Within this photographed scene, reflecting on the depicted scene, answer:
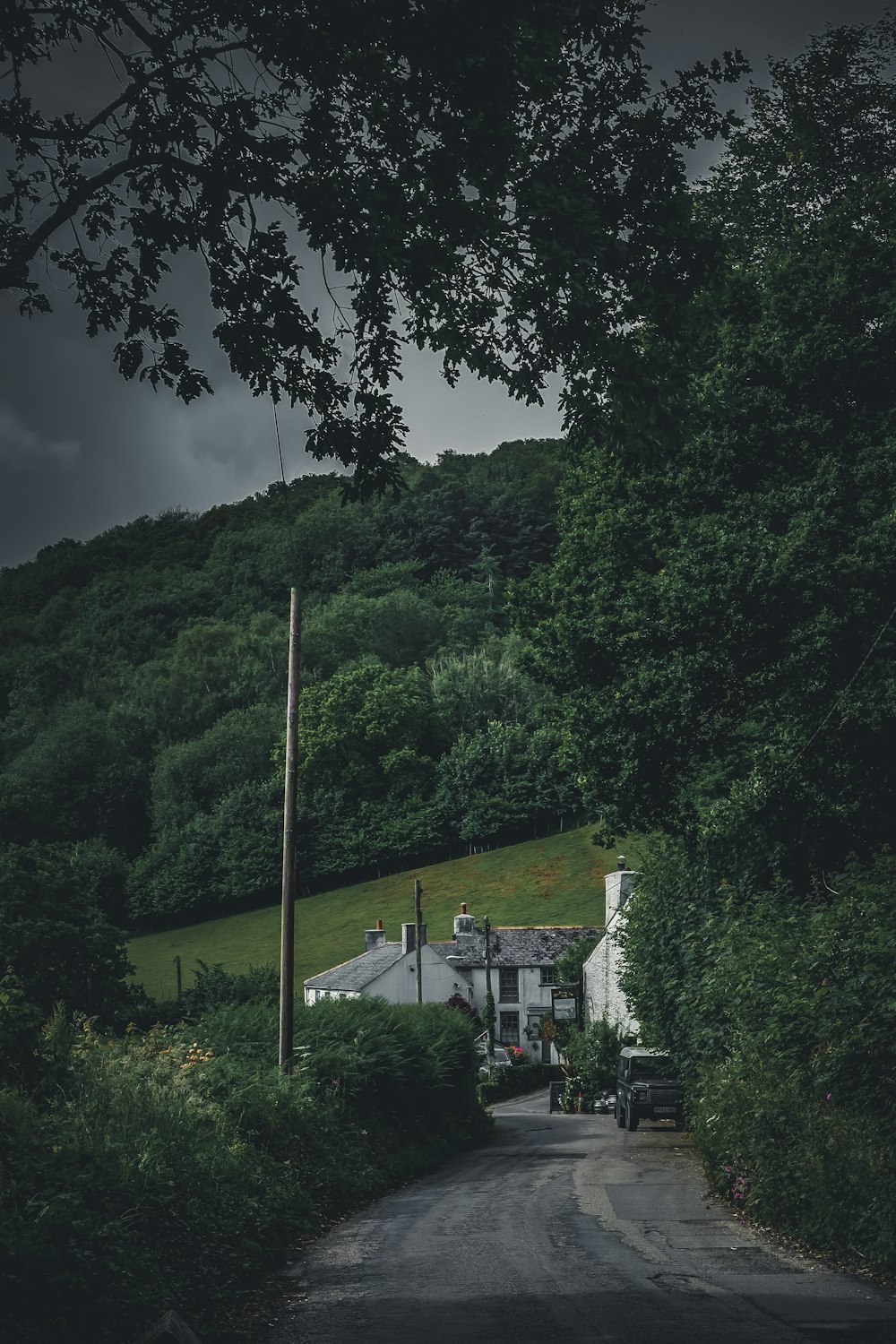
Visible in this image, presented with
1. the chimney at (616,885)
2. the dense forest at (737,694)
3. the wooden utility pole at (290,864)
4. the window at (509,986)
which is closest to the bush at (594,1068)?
the chimney at (616,885)

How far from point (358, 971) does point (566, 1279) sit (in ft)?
189

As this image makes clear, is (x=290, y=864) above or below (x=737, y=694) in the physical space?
below

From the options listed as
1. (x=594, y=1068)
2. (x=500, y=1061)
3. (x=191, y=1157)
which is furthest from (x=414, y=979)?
(x=191, y=1157)

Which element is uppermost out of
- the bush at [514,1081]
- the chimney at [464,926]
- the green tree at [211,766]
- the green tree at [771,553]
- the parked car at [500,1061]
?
the green tree at [211,766]

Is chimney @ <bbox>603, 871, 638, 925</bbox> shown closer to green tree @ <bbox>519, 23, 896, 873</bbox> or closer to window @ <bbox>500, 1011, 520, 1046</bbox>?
window @ <bbox>500, 1011, 520, 1046</bbox>

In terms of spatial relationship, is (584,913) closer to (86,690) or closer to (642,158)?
(86,690)

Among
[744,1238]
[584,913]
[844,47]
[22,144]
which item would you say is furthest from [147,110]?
[584,913]

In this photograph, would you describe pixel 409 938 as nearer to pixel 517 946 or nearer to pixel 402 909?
pixel 517 946

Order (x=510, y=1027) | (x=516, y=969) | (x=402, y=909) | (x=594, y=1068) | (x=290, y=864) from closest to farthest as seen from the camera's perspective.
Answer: (x=290, y=864) → (x=594, y=1068) → (x=516, y=969) → (x=510, y=1027) → (x=402, y=909)

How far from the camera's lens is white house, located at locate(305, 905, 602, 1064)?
6956cm

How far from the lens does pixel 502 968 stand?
236ft

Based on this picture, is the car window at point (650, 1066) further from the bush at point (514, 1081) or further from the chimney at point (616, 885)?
the bush at point (514, 1081)

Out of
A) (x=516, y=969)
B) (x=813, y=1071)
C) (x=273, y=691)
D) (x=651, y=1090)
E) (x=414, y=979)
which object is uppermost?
(x=273, y=691)

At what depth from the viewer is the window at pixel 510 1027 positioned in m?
72.7
